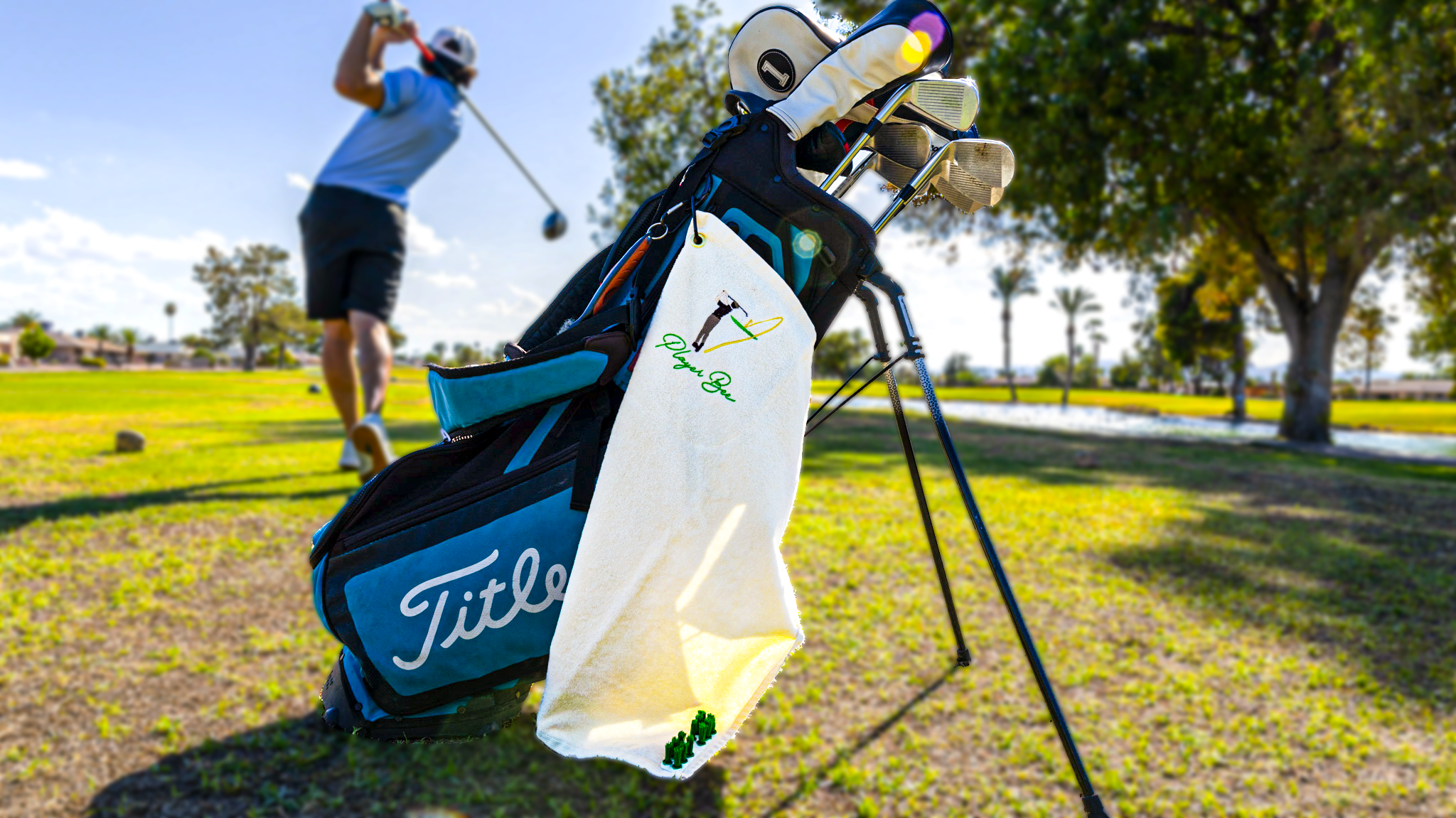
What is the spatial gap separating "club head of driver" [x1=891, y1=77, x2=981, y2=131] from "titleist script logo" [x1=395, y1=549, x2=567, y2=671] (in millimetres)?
847

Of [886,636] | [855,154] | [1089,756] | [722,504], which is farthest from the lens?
[886,636]

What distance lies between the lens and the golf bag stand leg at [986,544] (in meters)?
0.95

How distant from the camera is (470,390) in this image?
3.39 feet

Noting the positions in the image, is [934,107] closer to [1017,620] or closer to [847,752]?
[1017,620]

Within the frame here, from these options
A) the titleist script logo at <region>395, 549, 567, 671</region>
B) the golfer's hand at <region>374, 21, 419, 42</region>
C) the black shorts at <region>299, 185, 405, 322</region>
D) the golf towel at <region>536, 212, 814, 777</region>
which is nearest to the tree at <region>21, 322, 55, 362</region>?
the black shorts at <region>299, 185, 405, 322</region>

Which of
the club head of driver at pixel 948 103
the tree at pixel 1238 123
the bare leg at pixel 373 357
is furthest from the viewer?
the tree at pixel 1238 123

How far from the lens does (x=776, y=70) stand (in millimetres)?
1212

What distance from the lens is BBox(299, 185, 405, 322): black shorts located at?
9.88 feet

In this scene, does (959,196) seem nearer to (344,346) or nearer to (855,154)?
(855,154)

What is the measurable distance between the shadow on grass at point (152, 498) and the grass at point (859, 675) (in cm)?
3

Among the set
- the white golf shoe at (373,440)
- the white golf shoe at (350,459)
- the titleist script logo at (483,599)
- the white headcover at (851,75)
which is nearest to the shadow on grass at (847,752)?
the titleist script logo at (483,599)

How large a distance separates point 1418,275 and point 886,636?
1676 centimetres

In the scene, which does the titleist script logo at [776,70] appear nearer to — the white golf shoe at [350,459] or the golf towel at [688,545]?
the golf towel at [688,545]

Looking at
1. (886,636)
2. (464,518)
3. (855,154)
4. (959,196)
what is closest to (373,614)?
(464,518)
